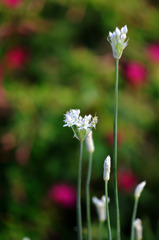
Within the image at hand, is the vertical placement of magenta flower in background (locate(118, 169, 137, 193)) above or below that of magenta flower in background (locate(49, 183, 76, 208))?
above

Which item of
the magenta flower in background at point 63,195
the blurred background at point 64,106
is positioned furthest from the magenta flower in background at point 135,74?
the magenta flower in background at point 63,195

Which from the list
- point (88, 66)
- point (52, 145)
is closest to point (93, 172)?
point (52, 145)

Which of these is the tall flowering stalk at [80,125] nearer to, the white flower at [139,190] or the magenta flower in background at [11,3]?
the white flower at [139,190]

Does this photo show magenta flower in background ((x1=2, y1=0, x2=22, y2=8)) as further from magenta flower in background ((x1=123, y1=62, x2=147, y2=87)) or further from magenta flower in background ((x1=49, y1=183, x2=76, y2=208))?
magenta flower in background ((x1=49, y1=183, x2=76, y2=208))

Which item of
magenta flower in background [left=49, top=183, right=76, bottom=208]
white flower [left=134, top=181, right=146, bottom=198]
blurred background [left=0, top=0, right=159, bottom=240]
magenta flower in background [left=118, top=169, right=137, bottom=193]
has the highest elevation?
blurred background [left=0, top=0, right=159, bottom=240]

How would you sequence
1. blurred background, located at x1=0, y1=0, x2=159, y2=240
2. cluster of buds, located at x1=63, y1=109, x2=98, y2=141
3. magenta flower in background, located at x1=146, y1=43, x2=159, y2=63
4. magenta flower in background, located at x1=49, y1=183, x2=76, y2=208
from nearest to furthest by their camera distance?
cluster of buds, located at x1=63, y1=109, x2=98, y2=141, blurred background, located at x1=0, y1=0, x2=159, y2=240, magenta flower in background, located at x1=49, y1=183, x2=76, y2=208, magenta flower in background, located at x1=146, y1=43, x2=159, y2=63

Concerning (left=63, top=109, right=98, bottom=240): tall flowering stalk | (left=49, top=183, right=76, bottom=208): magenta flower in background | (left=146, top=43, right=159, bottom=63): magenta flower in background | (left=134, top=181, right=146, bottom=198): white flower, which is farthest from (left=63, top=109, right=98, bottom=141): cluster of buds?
(left=146, top=43, right=159, bottom=63): magenta flower in background

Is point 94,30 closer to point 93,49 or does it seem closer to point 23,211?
point 93,49

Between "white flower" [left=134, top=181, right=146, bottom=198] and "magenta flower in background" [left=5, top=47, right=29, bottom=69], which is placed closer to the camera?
"white flower" [left=134, top=181, right=146, bottom=198]
